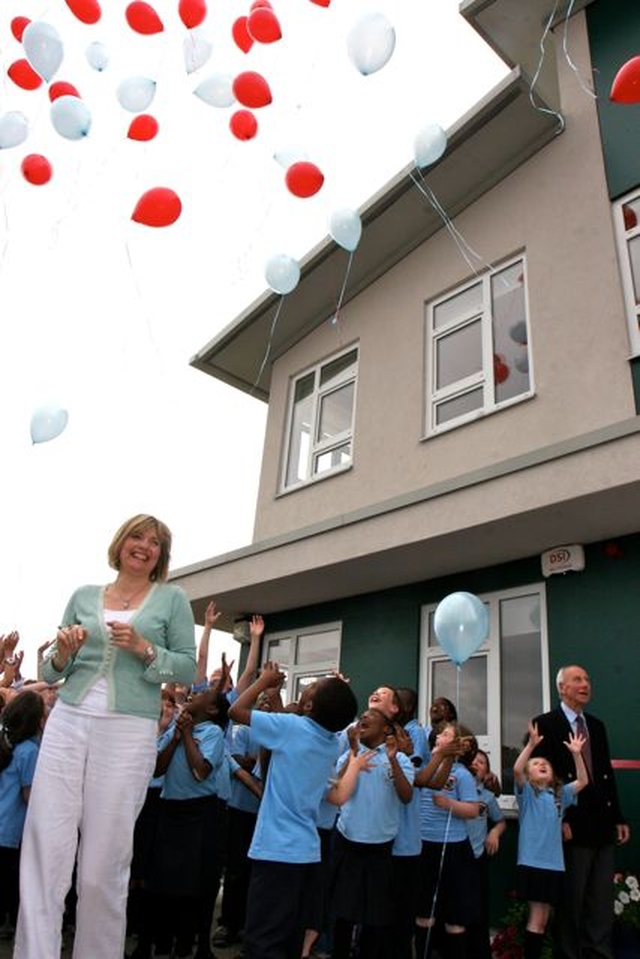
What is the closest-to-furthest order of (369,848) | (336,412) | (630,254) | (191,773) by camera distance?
(369,848), (191,773), (630,254), (336,412)

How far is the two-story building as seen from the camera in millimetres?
6008

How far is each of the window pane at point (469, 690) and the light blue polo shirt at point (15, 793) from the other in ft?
12.2

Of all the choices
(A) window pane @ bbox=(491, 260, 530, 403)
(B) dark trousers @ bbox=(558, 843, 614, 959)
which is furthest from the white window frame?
(B) dark trousers @ bbox=(558, 843, 614, 959)

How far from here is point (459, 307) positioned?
8.20 metres

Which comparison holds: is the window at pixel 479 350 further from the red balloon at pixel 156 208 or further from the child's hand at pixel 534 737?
the red balloon at pixel 156 208

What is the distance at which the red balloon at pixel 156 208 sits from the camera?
548 cm

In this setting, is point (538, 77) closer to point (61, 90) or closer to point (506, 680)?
point (61, 90)

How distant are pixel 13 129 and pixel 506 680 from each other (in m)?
5.97

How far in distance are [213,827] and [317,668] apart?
4.23 meters

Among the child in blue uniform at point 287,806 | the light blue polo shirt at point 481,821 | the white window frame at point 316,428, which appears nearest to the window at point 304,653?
the white window frame at point 316,428

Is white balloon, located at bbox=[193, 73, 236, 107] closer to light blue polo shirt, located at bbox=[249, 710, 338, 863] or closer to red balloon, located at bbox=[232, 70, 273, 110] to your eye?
red balloon, located at bbox=[232, 70, 273, 110]

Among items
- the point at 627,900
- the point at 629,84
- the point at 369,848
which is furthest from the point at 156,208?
the point at 627,900

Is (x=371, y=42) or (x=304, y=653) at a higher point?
(x=371, y=42)

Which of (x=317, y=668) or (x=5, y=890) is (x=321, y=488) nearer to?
(x=317, y=668)
